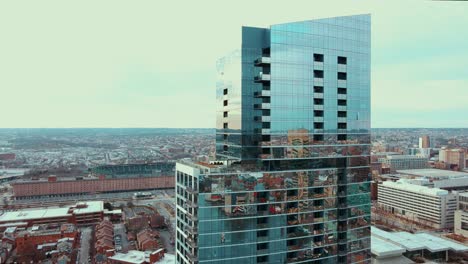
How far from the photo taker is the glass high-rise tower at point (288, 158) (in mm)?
4152

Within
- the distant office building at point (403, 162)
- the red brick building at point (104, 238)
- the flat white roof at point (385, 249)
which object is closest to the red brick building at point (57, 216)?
the red brick building at point (104, 238)

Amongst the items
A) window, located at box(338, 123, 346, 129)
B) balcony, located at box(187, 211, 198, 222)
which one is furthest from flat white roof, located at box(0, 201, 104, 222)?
window, located at box(338, 123, 346, 129)

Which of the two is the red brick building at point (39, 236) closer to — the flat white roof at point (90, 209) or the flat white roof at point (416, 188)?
the flat white roof at point (90, 209)

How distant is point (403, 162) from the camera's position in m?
25.7

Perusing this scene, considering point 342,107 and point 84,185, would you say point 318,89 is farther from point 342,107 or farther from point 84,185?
A: point 84,185

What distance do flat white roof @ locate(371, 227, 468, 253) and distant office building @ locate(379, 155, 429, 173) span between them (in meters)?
14.4

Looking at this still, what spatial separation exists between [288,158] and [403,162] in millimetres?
23998

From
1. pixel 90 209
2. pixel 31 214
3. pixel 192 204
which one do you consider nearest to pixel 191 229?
pixel 192 204

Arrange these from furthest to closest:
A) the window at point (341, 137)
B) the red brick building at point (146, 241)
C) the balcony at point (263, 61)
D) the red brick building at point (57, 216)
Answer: the red brick building at point (57, 216)
the red brick building at point (146, 241)
the window at point (341, 137)
the balcony at point (263, 61)

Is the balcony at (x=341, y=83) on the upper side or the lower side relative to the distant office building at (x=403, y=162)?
upper

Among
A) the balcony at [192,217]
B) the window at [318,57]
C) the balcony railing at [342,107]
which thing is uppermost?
the window at [318,57]

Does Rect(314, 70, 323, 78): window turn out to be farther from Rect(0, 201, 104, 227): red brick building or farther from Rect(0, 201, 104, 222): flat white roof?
Rect(0, 201, 104, 222): flat white roof

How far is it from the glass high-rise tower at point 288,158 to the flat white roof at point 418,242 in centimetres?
650

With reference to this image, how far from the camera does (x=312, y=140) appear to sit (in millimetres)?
4750
